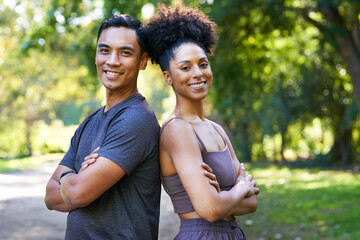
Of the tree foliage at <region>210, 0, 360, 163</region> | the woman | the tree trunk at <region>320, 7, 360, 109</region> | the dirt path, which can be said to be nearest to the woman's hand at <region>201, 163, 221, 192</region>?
the woman

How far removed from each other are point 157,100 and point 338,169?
3463 cm

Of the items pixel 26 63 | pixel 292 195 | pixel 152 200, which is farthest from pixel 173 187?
pixel 26 63

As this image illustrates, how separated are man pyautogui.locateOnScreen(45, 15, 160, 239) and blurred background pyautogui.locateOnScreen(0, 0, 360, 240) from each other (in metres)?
1.77

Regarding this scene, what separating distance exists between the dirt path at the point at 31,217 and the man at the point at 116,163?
16.8ft

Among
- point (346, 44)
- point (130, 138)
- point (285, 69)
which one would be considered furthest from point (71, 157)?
point (285, 69)

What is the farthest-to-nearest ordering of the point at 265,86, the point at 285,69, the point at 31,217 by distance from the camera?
1. the point at 285,69
2. the point at 265,86
3. the point at 31,217

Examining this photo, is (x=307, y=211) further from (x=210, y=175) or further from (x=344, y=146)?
(x=344, y=146)

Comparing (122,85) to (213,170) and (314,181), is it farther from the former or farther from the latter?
(314,181)

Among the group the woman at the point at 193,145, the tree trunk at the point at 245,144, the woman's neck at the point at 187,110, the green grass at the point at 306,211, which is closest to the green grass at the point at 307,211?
the green grass at the point at 306,211

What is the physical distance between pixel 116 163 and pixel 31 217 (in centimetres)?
741

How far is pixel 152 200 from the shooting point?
2.66 meters

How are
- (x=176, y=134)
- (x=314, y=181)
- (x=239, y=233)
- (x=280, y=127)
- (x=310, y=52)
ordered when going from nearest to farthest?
(x=176, y=134), (x=239, y=233), (x=314, y=181), (x=310, y=52), (x=280, y=127)

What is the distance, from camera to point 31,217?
9.24m

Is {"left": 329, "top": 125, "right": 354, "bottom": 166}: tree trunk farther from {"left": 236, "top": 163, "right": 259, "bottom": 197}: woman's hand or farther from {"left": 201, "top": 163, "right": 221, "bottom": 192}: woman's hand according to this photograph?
{"left": 201, "top": 163, "right": 221, "bottom": 192}: woman's hand
